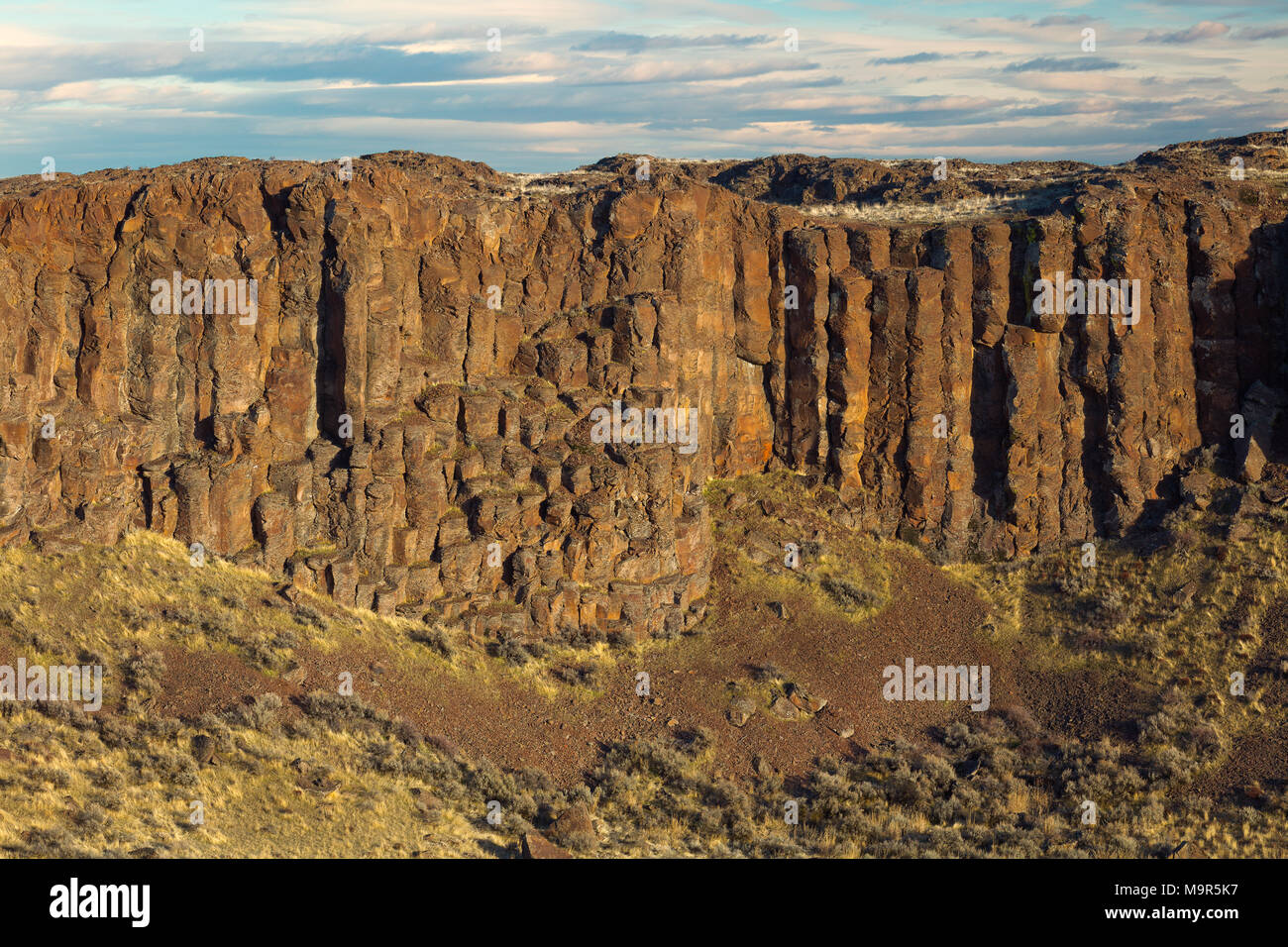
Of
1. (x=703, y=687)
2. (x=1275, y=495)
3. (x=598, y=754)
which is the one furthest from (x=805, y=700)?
A: (x=1275, y=495)

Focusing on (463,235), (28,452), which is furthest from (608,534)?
(28,452)

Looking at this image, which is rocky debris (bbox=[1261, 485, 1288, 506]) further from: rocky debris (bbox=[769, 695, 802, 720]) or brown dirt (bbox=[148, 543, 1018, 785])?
rocky debris (bbox=[769, 695, 802, 720])

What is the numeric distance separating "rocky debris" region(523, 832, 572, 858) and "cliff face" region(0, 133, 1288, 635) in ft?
38.5

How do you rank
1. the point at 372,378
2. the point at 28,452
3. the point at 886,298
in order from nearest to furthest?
the point at 28,452
the point at 372,378
the point at 886,298

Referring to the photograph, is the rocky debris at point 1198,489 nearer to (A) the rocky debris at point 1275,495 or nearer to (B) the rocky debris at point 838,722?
(A) the rocky debris at point 1275,495

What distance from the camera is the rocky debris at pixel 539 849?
2648cm

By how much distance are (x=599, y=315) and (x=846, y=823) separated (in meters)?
20.4

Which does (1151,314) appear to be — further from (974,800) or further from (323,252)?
(323,252)

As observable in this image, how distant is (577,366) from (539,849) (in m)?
19.7

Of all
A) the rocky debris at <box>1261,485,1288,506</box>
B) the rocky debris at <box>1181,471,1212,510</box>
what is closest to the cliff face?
the rocky debris at <box>1181,471,1212,510</box>

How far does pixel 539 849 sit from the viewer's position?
2675cm

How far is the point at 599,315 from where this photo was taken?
43.3 meters

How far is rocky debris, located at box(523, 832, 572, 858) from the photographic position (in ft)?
86.9

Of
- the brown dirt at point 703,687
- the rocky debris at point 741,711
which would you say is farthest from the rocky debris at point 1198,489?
the rocky debris at point 741,711
